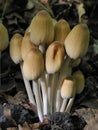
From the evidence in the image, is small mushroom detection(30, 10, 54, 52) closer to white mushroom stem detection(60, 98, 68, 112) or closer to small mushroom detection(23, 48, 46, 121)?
small mushroom detection(23, 48, 46, 121)

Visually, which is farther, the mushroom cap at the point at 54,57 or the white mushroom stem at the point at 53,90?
the white mushroom stem at the point at 53,90

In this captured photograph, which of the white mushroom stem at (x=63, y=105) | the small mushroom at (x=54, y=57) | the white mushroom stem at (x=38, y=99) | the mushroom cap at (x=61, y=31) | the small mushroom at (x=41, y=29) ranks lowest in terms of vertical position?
the white mushroom stem at (x=63, y=105)

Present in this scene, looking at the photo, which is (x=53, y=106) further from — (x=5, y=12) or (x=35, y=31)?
(x=5, y=12)

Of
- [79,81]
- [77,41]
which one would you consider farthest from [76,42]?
[79,81]

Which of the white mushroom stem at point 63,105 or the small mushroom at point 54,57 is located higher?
the small mushroom at point 54,57

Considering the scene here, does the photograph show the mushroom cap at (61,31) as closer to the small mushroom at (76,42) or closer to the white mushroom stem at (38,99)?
the small mushroom at (76,42)

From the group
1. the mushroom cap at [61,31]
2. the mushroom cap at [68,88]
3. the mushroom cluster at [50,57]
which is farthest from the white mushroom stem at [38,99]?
the mushroom cap at [61,31]
